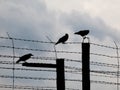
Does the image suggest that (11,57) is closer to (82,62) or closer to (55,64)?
(55,64)

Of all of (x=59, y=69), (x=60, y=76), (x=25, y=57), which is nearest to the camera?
(x=60, y=76)

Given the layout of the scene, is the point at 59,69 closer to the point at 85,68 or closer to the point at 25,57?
the point at 85,68

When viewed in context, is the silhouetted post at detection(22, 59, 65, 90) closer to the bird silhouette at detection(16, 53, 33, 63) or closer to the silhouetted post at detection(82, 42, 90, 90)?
the silhouetted post at detection(82, 42, 90, 90)

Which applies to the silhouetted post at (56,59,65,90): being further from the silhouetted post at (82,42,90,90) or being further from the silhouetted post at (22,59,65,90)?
the silhouetted post at (82,42,90,90)

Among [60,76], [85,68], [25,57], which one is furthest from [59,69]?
[25,57]

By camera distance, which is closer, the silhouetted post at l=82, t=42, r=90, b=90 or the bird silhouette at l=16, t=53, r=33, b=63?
the silhouetted post at l=82, t=42, r=90, b=90

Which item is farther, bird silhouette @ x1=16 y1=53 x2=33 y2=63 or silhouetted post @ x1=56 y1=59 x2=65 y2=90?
bird silhouette @ x1=16 y1=53 x2=33 y2=63

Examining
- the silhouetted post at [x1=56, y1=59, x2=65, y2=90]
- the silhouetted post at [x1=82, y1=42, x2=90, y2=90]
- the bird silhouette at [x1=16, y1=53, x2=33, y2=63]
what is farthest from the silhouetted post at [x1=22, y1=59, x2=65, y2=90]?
the bird silhouette at [x1=16, y1=53, x2=33, y2=63]

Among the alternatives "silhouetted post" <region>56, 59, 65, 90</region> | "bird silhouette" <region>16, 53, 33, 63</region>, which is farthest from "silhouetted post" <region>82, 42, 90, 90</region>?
"bird silhouette" <region>16, 53, 33, 63</region>

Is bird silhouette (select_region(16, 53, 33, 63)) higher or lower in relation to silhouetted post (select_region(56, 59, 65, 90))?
higher

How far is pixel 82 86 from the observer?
9453 millimetres

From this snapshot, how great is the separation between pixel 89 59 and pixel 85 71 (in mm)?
334

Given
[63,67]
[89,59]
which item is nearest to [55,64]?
[63,67]

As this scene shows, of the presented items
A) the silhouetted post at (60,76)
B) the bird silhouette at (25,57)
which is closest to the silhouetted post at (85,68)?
the silhouetted post at (60,76)
